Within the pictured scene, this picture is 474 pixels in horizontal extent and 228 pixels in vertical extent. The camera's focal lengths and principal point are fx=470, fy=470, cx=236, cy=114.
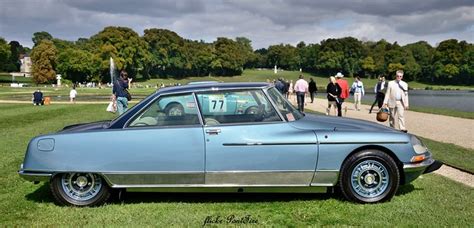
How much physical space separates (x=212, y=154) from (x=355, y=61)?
146m

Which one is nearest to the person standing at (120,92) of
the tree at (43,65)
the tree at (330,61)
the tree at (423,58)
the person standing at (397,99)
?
the person standing at (397,99)

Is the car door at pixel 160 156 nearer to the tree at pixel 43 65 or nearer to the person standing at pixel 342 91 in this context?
the person standing at pixel 342 91

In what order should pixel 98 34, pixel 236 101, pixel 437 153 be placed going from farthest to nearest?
pixel 98 34 → pixel 437 153 → pixel 236 101

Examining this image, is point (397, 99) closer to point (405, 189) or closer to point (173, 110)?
point (405, 189)

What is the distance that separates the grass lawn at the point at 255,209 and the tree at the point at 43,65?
98.2m

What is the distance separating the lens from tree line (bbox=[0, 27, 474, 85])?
3875 inches

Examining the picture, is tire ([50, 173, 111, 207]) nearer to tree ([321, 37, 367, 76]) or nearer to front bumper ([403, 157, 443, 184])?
front bumper ([403, 157, 443, 184])

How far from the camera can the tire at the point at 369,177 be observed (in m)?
5.68

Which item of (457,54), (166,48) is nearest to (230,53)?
(166,48)

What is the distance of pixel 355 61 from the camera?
146 metres

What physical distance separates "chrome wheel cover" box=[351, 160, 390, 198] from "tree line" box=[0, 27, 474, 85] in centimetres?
9383

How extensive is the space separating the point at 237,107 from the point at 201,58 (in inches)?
5145

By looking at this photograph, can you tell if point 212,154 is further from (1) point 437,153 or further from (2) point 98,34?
(2) point 98,34

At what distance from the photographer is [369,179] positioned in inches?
226
